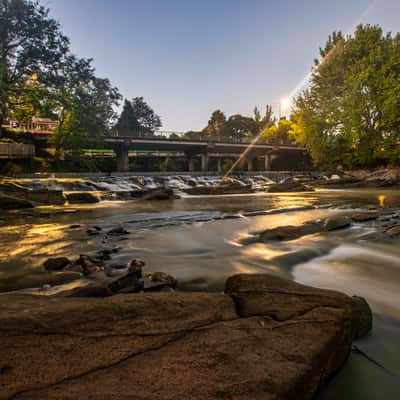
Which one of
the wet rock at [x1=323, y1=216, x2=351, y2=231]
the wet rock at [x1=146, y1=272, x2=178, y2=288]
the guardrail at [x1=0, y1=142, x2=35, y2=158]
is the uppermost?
the guardrail at [x1=0, y1=142, x2=35, y2=158]

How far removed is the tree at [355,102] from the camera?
27938mm

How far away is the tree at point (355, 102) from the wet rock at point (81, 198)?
2868 cm

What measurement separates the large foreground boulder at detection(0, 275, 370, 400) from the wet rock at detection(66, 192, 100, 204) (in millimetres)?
11092

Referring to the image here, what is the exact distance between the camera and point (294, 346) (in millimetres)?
1363

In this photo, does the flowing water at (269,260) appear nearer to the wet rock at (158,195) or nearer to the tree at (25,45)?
the wet rock at (158,195)

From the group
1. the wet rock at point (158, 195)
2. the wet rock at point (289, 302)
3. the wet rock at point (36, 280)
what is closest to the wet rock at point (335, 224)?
the wet rock at point (289, 302)

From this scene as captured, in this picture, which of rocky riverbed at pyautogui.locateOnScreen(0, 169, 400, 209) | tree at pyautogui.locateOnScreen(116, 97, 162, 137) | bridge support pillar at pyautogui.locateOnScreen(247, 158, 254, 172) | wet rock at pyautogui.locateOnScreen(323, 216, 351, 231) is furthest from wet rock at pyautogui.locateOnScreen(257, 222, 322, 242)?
tree at pyautogui.locateOnScreen(116, 97, 162, 137)

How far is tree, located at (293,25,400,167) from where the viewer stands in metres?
27.9

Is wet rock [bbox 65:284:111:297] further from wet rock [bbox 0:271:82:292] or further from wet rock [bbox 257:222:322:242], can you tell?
wet rock [bbox 257:222:322:242]

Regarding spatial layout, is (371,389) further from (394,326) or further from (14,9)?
(14,9)

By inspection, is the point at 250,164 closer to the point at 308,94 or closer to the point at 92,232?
the point at 308,94

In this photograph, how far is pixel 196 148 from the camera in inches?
1650

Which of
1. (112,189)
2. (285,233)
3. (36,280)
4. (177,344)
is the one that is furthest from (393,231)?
(112,189)

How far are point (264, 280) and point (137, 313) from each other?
1057mm
